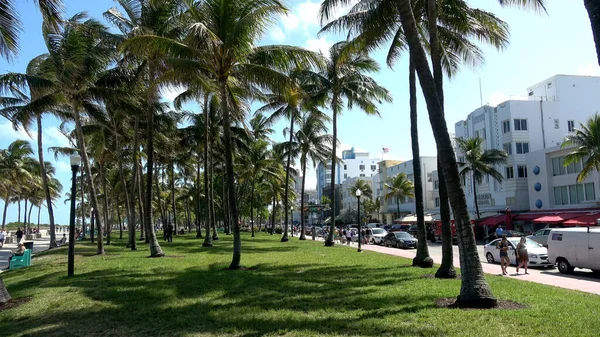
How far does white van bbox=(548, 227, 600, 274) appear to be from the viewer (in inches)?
608

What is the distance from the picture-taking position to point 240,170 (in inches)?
1896

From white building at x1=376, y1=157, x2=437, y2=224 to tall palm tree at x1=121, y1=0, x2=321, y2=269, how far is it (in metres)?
51.8

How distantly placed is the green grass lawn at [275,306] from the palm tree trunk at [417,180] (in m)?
1.43

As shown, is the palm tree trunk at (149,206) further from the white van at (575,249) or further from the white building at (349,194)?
the white building at (349,194)

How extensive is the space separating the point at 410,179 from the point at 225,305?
62567mm

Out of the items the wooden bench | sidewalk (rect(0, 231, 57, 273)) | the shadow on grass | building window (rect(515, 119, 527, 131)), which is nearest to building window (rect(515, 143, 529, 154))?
building window (rect(515, 119, 527, 131))

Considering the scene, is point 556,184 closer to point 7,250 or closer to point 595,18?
point 595,18

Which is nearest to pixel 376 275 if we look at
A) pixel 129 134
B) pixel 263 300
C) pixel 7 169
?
pixel 263 300

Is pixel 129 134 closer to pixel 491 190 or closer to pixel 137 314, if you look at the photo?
pixel 137 314

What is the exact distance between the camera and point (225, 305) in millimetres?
9219

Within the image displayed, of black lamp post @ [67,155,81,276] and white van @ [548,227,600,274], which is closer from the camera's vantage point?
black lamp post @ [67,155,81,276]

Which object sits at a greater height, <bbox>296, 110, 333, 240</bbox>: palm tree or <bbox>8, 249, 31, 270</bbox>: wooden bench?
<bbox>296, 110, 333, 240</bbox>: palm tree

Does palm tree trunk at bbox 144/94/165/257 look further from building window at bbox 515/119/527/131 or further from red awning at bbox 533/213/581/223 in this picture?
building window at bbox 515/119/527/131

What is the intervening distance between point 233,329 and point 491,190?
44.6m
